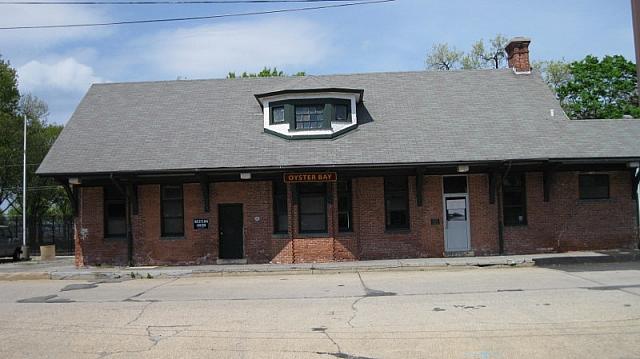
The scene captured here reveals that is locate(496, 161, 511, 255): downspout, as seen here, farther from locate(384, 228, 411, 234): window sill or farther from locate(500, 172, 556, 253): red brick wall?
locate(384, 228, 411, 234): window sill

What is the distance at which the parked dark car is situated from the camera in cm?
3014

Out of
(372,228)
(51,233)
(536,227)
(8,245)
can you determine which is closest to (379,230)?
(372,228)

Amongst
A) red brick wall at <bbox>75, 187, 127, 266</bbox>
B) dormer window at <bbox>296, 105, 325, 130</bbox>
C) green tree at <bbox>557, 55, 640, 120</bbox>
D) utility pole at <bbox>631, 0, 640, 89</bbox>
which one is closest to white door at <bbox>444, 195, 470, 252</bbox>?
dormer window at <bbox>296, 105, 325, 130</bbox>

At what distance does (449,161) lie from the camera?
1906cm

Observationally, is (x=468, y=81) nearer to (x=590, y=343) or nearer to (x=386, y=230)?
(x=386, y=230)

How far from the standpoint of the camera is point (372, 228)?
1992 centimetres

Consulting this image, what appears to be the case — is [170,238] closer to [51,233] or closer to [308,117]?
[308,117]

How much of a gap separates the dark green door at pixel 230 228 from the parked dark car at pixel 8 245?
16325 millimetres

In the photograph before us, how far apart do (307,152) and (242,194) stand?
107 inches

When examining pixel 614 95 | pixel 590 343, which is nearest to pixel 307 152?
pixel 590 343

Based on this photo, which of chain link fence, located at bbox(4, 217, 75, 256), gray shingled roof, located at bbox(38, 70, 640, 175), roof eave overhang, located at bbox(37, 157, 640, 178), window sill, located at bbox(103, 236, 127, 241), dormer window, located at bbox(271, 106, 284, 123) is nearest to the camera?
roof eave overhang, located at bbox(37, 157, 640, 178)

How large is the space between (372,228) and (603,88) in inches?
1017

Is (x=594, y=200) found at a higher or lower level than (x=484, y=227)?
higher

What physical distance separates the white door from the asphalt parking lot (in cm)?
447
